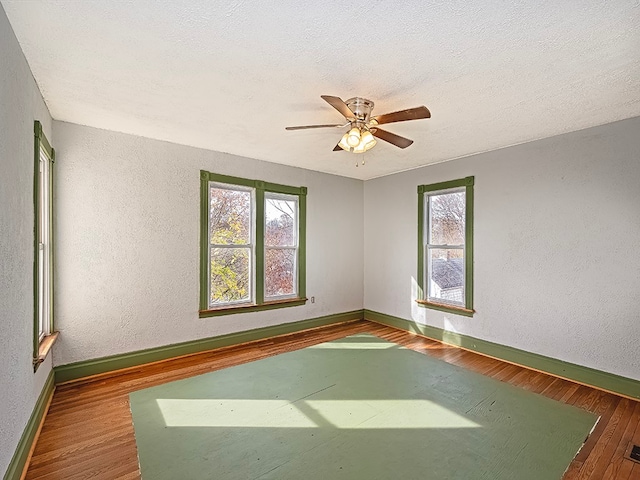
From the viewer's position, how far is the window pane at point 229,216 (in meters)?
4.25

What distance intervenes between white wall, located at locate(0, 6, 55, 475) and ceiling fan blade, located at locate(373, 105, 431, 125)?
2.33m

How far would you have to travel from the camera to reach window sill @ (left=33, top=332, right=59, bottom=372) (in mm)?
2387

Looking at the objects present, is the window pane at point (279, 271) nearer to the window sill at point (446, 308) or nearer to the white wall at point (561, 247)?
the window sill at point (446, 308)

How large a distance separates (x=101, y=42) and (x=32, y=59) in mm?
611

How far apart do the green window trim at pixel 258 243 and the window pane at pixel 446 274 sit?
1.98 m

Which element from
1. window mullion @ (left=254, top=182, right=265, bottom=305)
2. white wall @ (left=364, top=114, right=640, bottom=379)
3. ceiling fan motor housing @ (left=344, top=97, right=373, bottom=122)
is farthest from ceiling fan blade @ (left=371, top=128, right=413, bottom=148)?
window mullion @ (left=254, top=182, right=265, bottom=305)

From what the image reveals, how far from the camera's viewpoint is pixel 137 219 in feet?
11.9

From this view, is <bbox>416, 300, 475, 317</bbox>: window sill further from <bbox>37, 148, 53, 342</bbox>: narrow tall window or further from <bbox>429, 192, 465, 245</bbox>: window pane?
<bbox>37, 148, 53, 342</bbox>: narrow tall window

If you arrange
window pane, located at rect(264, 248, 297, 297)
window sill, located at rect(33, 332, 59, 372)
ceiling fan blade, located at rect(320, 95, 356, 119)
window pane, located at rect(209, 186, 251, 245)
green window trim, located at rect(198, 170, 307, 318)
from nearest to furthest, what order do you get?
ceiling fan blade, located at rect(320, 95, 356, 119) < window sill, located at rect(33, 332, 59, 372) < green window trim, located at rect(198, 170, 307, 318) < window pane, located at rect(209, 186, 251, 245) < window pane, located at rect(264, 248, 297, 297)

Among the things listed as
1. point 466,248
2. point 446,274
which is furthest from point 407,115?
point 446,274

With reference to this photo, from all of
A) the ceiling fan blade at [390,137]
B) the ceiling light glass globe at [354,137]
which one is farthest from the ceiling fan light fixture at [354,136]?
the ceiling fan blade at [390,137]

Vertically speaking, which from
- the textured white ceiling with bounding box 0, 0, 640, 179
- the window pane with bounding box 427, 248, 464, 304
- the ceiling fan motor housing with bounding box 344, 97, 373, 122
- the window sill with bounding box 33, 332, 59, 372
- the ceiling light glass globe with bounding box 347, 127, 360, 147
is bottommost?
the window sill with bounding box 33, 332, 59, 372

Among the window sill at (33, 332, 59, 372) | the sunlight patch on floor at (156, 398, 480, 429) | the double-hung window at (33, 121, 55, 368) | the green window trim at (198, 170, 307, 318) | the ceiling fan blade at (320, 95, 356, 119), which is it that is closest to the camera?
the ceiling fan blade at (320, 95, 356, 119)

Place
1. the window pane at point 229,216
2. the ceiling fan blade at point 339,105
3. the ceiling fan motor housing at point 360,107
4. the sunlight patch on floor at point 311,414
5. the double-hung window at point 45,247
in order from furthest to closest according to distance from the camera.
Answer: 1. the window pane at point 229,216
2. the double-hung window at point 45,247
3. the ceiling fan motor housing at point 360,107
4. the sunlight patch on floor at point 311,414
5. the ceiling fan blade at point 339,105
